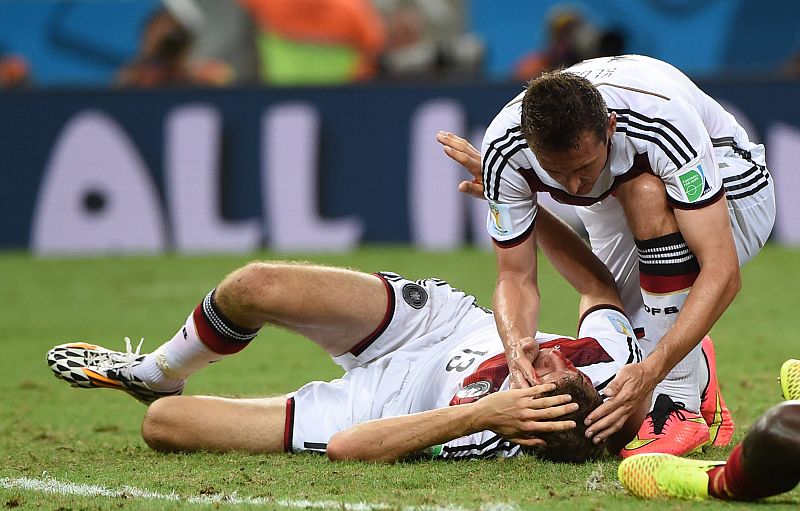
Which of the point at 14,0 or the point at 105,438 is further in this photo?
the point at 14,0

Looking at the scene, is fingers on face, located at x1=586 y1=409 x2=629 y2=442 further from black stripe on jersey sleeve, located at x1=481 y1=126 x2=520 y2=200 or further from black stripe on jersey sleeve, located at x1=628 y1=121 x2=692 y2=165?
black stripe on jersey sleeve, located at x1=481 y1=126 x2=520 y2=200

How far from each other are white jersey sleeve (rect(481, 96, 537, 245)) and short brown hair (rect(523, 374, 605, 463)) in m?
0.85

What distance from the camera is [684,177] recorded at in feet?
15.0

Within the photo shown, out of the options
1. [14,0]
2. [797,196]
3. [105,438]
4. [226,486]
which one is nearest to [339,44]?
[14,0]

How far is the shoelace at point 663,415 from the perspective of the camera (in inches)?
185

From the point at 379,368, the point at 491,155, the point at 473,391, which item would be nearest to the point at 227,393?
the point at 379,368

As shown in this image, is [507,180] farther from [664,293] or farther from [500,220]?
[664,293]

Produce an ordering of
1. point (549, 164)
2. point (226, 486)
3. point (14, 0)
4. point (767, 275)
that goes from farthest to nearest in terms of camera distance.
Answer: point (14, 0) < point (767, 275) < point (549, 164) < point (226, 486)

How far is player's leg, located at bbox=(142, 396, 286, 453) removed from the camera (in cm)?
495

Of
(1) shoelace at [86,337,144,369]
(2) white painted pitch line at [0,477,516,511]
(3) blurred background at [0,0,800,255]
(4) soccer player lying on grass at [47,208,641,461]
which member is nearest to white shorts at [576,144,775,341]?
(4) soccer player lying on grass at [47,208,641,461]

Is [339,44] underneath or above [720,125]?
above

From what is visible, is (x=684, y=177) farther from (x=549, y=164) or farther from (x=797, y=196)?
(x=797, y=196)

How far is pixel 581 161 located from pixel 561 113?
201mm

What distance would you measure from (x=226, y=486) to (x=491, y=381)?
41.3 inches
